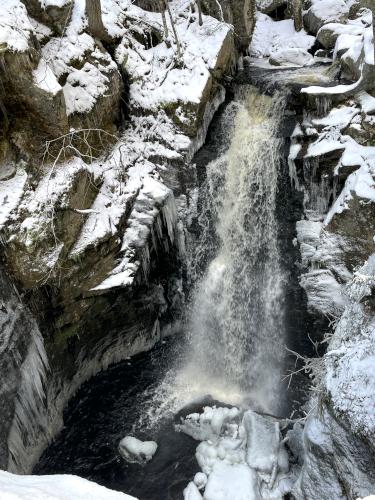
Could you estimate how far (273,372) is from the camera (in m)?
9.58

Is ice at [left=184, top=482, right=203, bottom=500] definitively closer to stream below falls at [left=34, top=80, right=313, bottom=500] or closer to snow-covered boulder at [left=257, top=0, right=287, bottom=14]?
stream below falls at [left=34, top=80, right=313, bottom=500]

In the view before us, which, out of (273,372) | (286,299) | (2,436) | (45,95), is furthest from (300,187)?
(2,436)

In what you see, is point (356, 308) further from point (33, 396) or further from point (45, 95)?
point (45, 95)

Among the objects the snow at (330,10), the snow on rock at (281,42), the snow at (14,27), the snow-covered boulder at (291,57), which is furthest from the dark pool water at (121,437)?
the snow at (330,10)

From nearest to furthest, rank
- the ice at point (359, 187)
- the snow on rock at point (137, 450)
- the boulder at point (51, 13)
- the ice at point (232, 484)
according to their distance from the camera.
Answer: the ice at point (232, 484)
the snow on rock at point (137, 450)
the ice at point (359, 187)
the boulder at point (51, 13)

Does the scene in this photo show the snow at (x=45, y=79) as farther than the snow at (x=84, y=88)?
No

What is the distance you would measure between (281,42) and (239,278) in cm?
1065

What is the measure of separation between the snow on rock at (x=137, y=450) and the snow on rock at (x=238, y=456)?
747 millimetres

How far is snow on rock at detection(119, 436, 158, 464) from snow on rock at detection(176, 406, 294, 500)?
0.75 metres

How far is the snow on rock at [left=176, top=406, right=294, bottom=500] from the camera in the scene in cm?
662

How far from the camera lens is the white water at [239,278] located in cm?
970

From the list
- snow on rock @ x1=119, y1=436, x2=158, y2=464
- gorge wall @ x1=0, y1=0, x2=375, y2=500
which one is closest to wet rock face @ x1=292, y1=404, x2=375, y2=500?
gorge wall @ x1=0, y1=0, x2=375, y2=500

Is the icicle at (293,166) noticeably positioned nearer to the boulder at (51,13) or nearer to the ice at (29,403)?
the boulder at (51,13)


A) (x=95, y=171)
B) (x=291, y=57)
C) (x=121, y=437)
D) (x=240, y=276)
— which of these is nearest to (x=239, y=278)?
(x=240, y=276)
